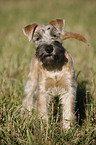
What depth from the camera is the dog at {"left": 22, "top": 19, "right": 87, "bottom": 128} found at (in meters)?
2.77

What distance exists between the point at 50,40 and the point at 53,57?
291mm

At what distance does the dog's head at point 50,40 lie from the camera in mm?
2714

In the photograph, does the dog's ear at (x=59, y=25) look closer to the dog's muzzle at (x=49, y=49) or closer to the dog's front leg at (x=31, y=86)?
the dog's muzzle at (x=49, y=49)

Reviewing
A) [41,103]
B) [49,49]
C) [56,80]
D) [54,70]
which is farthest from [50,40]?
[41,103]

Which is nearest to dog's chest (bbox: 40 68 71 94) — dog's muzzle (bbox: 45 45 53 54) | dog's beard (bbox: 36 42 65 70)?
dog's beard (bbox: 36 42 65 70)

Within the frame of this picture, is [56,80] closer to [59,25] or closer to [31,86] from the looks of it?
[31,86]

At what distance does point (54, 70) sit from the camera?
2867 mm

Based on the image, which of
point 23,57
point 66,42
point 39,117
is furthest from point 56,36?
point 66,42

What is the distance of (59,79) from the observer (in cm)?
281

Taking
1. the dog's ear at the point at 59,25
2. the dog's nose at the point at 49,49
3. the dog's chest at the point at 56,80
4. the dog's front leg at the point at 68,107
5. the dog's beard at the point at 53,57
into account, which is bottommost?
the dog's front leg at the point at 68,107

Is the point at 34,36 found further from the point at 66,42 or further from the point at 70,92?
the point at 66,42

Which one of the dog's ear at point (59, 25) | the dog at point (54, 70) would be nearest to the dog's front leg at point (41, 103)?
the dog at point (54, 70)

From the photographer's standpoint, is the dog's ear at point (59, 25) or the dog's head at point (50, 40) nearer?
the dog's head at point (50, 40)

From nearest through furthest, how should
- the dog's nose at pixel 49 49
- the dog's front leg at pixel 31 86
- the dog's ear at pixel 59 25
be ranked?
the dog's nose at pixel 49 49 → the dog's ear at pixel 59 25 → the dog's front leg at pixel 31 86
